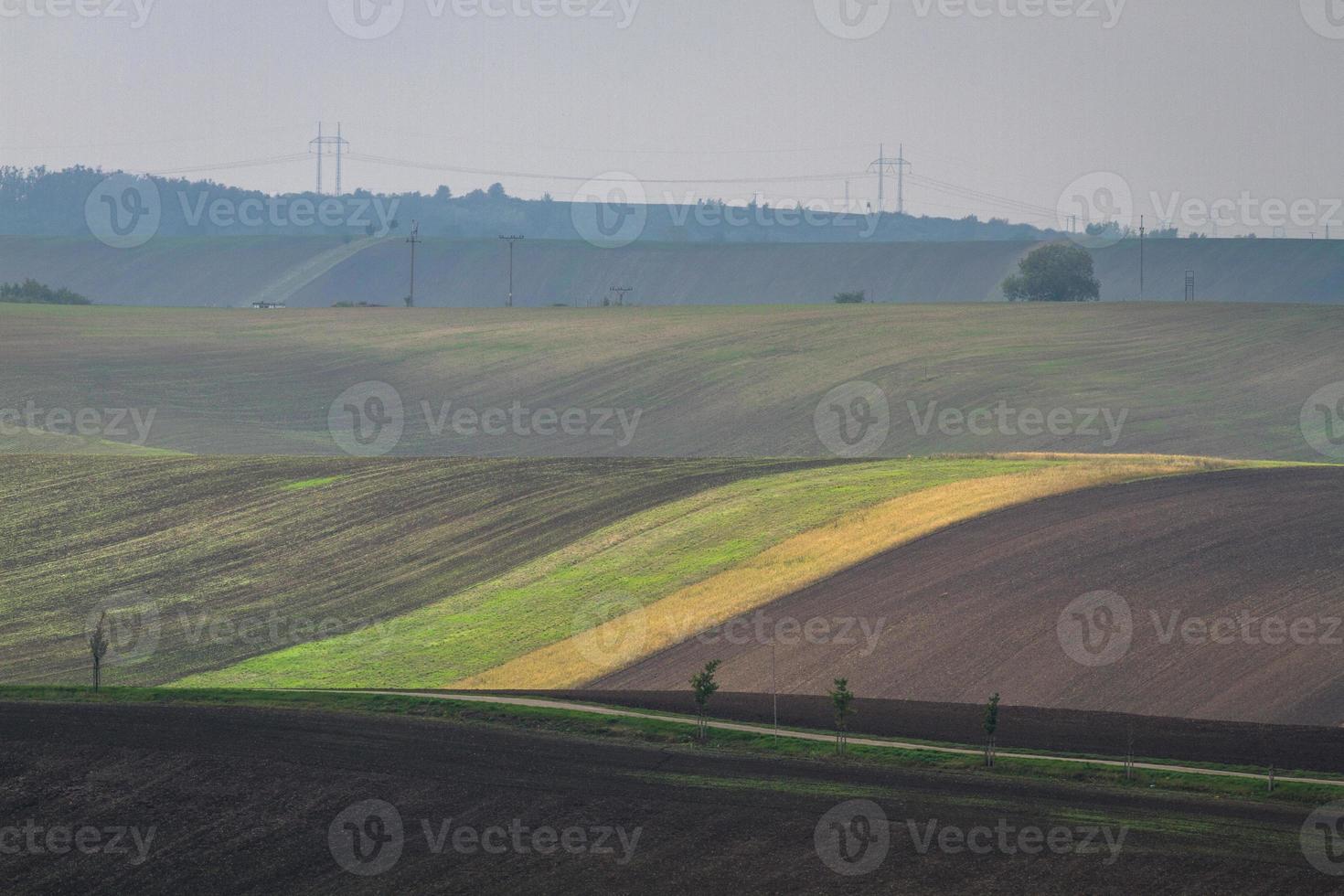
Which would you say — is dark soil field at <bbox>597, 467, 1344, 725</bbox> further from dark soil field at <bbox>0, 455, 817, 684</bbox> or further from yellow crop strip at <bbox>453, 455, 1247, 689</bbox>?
dark soil field at <bbox>0, 455, 817, 684</bbox>

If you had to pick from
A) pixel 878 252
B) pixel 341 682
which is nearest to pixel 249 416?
pixel 341 682

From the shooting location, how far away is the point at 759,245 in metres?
182

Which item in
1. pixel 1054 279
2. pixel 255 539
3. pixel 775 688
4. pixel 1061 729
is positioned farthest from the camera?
pixel 1054 279

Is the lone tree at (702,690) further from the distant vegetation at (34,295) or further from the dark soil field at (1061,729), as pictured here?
the distant vegetation at (34,295)

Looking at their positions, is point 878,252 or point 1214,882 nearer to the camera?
point 1214,882

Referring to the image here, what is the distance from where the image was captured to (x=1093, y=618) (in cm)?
3575

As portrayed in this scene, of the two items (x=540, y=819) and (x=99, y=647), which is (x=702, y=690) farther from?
(x=99, y=647)

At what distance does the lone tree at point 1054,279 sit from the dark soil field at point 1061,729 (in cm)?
10649

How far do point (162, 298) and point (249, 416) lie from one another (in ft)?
323

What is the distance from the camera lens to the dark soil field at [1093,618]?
32.4 meters

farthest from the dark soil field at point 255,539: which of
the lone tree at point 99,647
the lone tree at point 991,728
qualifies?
the lone tree at point 991,728

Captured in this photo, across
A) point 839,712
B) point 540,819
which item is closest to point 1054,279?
point 839,712

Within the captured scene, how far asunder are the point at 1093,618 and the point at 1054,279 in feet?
336

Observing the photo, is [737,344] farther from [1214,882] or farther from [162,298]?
[162,298]
